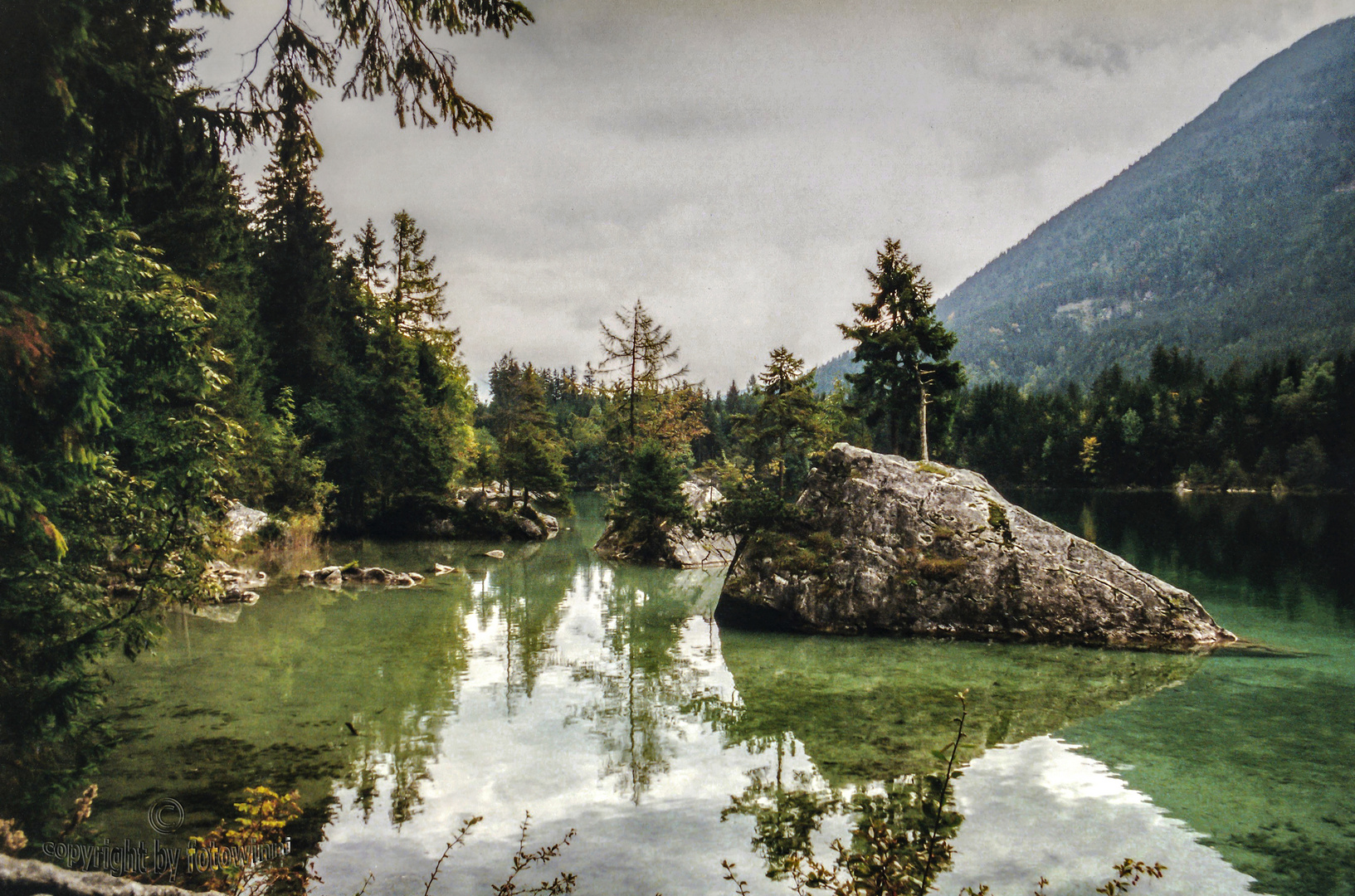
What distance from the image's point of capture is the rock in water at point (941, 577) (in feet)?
48.4

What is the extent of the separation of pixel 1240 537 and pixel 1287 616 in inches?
798

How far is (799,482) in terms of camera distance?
4975 centimetres

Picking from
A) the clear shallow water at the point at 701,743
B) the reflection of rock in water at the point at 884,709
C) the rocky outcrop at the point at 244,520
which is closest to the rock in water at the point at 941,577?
the reflection of rock in water at the point at 884,709

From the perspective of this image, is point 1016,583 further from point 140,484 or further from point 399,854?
point 140,484

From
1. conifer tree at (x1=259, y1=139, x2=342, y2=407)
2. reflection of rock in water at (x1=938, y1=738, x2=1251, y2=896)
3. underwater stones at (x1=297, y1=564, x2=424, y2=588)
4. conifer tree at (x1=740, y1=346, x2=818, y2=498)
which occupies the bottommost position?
reflection of rock in water at (x1=938, y1=738, x2=1251, y2=896)

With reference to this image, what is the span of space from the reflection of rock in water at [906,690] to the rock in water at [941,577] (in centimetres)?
73

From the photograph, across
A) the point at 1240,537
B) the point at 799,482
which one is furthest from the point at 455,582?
the point at 1240,537

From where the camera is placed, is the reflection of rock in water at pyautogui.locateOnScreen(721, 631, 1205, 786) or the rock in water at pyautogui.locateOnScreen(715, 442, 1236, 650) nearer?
the reflection of rock in water at pyautogui.locateOnScreen(721, 631, 1205, 786)

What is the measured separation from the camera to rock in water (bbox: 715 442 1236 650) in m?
14.7

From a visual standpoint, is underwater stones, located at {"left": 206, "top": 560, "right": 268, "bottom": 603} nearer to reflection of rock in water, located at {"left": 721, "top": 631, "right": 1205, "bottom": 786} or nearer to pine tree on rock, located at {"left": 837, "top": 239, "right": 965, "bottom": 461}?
reflection of rock in water, located at {"left": 721, "top": 631, "right": 1205, "bottom": 786}

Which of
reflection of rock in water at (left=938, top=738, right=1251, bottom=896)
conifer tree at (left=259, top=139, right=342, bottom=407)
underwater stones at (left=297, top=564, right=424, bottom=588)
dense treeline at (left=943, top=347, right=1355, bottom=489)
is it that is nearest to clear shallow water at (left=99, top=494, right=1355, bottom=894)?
reflection of rock in water at (left=938, top=738, right=1251, bottom=896)

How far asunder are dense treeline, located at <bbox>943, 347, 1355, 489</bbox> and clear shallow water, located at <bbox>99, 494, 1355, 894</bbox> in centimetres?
5128

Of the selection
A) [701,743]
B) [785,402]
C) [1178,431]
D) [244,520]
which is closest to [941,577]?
[701,743]

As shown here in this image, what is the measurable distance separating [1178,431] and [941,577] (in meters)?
81.8
